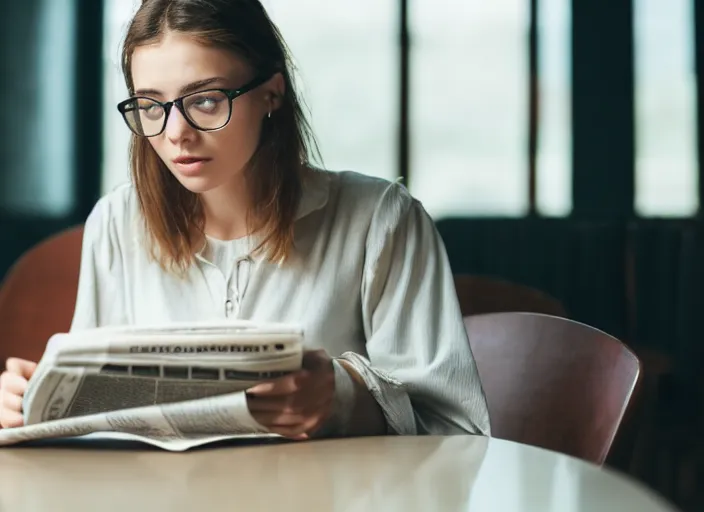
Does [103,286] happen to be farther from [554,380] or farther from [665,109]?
[665,109]

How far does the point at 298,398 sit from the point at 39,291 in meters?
1.29

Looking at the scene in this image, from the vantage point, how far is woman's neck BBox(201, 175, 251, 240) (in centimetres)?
132

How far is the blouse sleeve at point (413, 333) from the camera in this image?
3.61ft

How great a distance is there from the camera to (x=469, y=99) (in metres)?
4.75

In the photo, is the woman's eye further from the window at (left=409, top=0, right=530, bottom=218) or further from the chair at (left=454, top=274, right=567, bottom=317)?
the window at (left=409, top=0, right=530, bottom=218)

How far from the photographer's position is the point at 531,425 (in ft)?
4.15

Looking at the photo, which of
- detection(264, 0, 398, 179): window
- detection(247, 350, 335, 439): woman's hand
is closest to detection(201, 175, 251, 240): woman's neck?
detection(247, 350, 335, 439): woman's hand

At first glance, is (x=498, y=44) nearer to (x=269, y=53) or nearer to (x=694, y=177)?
(x=694, y=177)

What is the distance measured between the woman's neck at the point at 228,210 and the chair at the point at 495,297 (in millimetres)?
838

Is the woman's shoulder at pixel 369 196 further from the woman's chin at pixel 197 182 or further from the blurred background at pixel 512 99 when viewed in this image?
the blurred background at pixel 512 99

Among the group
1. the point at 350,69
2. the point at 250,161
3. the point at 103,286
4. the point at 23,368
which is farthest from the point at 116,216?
the point at 350,69

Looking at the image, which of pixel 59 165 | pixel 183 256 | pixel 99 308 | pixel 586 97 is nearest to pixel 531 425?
pixel 183 256

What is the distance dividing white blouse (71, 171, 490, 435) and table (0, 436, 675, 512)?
0.61 feet

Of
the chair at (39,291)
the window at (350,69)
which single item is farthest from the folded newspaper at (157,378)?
the window at (350,69)
